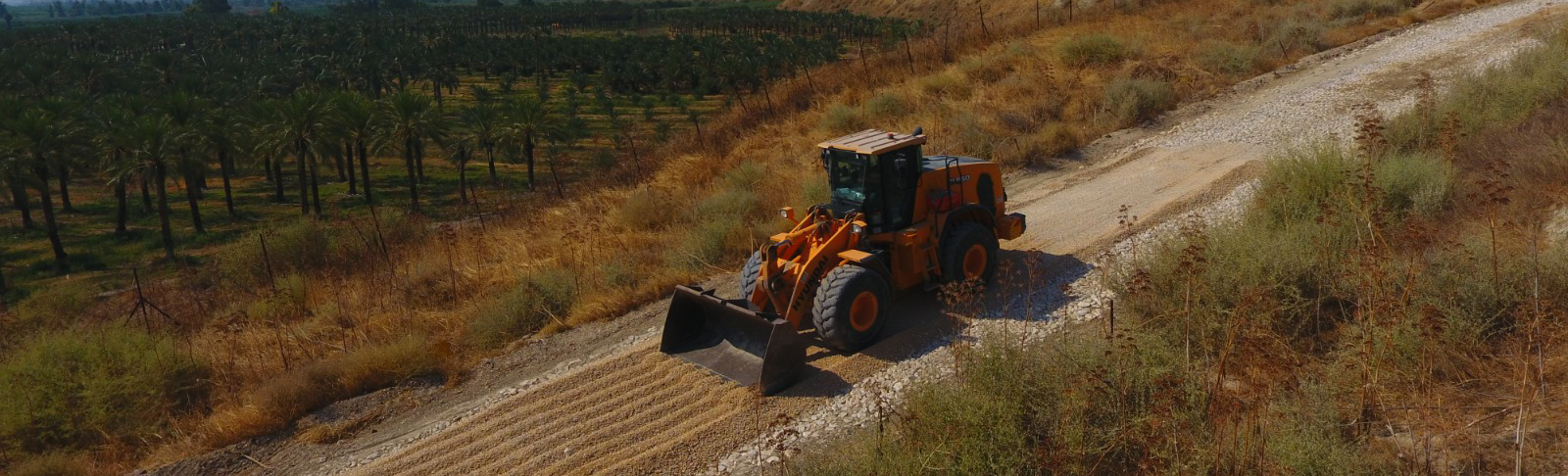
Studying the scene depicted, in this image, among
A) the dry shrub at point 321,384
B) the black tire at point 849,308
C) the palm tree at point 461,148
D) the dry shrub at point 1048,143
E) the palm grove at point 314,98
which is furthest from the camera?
the palm tree at point 461,148

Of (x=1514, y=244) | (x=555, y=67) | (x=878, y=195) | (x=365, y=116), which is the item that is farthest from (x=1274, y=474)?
(x=555, y=67)

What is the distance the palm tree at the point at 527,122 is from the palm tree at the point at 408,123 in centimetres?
373

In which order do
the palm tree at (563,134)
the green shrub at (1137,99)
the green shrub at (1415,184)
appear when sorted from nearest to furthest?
the green shrub at (1415,184) < the green shrub at (1137,99) < the palm tree at (563,134)

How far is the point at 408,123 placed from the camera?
47312 mm

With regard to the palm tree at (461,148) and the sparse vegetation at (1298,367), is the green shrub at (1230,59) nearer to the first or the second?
the sparse vegetation at (1298,367)

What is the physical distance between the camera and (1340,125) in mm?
16328

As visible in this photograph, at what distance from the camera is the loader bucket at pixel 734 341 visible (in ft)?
28.7

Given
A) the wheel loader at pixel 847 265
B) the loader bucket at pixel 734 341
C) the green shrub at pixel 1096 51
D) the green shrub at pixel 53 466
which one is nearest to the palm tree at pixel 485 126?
the green shrub at pixel 1096 51

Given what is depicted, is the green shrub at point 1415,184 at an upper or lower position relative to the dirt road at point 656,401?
upper

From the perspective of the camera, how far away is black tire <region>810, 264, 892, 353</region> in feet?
29.4

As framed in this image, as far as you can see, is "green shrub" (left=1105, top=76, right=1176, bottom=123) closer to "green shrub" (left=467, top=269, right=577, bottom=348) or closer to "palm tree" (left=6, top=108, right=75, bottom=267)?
"green shrub" (left=467, top=269, right=577, bottom=348)

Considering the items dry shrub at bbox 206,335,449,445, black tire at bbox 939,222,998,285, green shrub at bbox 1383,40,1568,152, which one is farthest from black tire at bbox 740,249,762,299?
green shrub at bbox 1383,40,1568,152

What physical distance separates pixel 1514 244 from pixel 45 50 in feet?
366

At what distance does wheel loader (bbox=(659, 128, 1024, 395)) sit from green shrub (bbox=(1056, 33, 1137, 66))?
43.3ft
